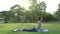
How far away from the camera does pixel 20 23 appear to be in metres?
3.95

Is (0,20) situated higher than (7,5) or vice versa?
(7,5)

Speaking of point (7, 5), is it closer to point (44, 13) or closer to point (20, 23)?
point (20, 23)

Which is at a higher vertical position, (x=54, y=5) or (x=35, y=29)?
(x=54, y=5)

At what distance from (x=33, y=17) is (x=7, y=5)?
0.51 m

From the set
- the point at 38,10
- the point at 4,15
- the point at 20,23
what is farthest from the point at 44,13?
the point at 4,15

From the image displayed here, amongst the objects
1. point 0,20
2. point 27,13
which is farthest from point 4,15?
point 27,13

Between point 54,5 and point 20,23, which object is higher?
point 54,5

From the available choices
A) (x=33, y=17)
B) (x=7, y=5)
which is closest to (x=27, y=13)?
(x=33, y=17)

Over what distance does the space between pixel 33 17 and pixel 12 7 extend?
16.2 inches

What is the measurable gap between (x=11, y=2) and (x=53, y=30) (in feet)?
2.91

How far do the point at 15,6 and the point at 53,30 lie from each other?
2.59 feet

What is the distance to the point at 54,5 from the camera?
3973 mm

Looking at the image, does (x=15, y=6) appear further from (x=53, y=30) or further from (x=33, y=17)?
(x=53, y=30)

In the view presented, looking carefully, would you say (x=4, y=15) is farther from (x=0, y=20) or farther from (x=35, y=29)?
(x=35, y=29)
